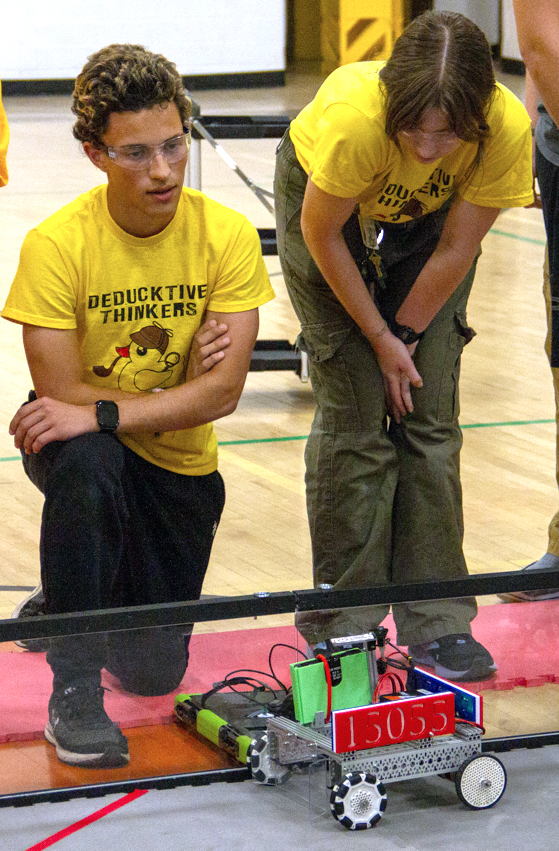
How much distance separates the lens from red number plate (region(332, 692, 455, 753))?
1.53 meters

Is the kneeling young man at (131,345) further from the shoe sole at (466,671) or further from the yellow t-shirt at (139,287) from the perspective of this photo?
the shoe sole at (466,671)

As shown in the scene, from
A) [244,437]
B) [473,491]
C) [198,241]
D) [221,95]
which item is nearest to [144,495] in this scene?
[198,241]

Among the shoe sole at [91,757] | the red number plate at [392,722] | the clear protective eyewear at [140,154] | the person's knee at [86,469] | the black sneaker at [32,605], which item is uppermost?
the clear protective eyewear at [140,154]

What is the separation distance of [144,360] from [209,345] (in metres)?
0.11

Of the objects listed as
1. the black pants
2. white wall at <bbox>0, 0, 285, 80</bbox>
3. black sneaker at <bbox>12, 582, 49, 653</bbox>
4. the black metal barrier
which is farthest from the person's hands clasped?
white wall at <bbox>0, 0, 285, 80</bbox>

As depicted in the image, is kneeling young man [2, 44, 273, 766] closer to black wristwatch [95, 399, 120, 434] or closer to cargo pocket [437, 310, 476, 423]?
black wristwatch [95, 399, 120, 434]

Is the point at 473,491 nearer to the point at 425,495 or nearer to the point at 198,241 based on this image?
the point at 425,495

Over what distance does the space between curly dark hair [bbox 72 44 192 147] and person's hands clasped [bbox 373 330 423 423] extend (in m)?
0.51

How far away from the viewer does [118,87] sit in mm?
1882

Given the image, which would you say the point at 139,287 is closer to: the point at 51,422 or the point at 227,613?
the point at 51,422

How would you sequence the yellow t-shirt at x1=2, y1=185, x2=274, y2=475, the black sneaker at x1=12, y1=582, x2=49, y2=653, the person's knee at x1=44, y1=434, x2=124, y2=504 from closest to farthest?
the person's knee at x1=44, y1=434, x2=124, y2=504 → the yellow t-shirt at x1=2, y1=185, x2=274, y2=475 → the black sneaker at x1=12, y1=582, x2=49, y2=653

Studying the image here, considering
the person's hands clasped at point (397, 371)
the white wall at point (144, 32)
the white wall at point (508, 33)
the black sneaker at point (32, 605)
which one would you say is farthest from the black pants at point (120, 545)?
the white wall at point (508, 33)

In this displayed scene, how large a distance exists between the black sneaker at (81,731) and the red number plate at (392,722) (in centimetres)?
31

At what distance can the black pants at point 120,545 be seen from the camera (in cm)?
163
